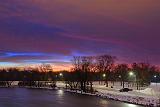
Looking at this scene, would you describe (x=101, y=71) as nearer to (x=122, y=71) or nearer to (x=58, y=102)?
(x=122, y=71)

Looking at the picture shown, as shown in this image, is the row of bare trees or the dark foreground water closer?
the dark foreground water

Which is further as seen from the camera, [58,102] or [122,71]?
[122,71]

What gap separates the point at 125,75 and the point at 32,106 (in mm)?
95829

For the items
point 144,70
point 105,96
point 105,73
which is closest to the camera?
point 105,96


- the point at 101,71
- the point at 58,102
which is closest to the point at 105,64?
the point at 101,71

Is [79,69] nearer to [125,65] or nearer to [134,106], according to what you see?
[125,65]

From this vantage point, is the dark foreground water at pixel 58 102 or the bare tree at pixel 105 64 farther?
the bare tree at pixel 105 64

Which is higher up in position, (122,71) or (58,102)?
(122,71)

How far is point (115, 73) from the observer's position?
171375 millimetres

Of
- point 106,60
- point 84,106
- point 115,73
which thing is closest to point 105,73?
point 106,60

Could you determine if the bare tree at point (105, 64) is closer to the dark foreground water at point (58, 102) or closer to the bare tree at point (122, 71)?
the bare tree at point (122, 71)

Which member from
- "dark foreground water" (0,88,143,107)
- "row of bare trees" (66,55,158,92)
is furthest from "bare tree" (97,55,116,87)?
"dark foreground water" (0,88,143,107)

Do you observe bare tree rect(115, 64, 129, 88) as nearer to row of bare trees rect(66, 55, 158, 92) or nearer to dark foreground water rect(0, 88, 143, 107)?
row of bare trees rect(66, 55, 158, 92)

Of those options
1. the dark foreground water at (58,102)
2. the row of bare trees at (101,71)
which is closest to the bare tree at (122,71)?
the row of bare trees at (101,71)
